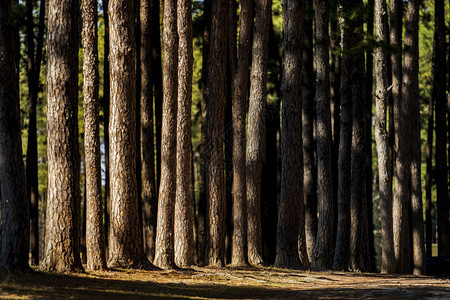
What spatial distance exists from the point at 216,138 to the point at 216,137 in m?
0.03

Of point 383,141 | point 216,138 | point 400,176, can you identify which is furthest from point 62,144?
point 400,176

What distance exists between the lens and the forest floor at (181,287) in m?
9.03

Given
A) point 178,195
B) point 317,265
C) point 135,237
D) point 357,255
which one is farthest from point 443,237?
point 135,237

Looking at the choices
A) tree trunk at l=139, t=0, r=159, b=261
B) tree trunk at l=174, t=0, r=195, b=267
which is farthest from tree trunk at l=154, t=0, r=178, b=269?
tree trunk at l=139, t=0, r=159, b=261

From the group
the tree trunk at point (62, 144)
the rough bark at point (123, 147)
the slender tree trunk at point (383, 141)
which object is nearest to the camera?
the tree trunk at point (62, 144)

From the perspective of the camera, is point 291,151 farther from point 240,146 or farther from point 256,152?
point 240,146

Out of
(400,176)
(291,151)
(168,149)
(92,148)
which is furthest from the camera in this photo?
(400,176)

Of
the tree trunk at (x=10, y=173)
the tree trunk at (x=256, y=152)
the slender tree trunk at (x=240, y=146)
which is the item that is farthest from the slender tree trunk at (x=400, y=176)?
the tree trunk at (x=10, y=173)

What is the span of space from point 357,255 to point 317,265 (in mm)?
1871

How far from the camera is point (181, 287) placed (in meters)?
10.9

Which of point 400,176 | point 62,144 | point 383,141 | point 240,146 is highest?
point 383,141

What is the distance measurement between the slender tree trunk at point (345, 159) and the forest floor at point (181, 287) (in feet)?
18.5

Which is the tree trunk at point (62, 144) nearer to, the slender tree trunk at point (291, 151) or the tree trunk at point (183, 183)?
the tree trunk at point (183, 183)

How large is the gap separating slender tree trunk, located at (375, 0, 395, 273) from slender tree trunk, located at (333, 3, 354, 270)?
1.20 m
